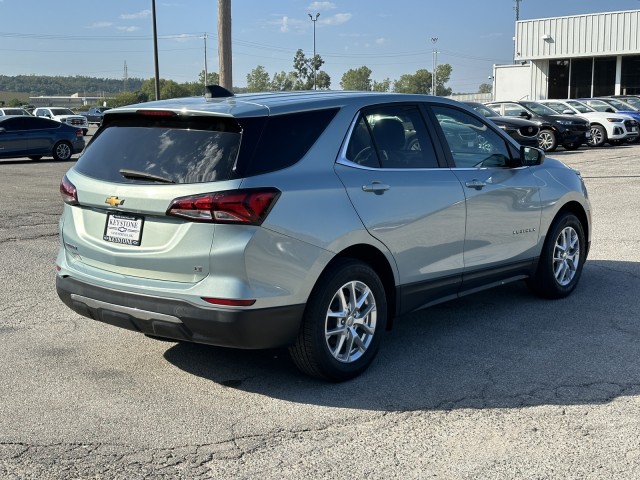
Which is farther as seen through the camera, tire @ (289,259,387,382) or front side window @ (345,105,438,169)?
front side window @ (345,105,438,169)

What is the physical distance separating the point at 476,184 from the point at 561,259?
1.51m

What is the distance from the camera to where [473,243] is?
19.2ft

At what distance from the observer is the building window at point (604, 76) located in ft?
152

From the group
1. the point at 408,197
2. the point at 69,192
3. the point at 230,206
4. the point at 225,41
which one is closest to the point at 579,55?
the point at 225,41

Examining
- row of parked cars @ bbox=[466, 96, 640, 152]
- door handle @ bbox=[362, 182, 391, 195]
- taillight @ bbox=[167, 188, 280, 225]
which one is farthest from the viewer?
row of parked cars @ bbox=[466, 96, 640, 152]

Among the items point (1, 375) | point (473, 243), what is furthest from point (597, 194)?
point (1, 375)

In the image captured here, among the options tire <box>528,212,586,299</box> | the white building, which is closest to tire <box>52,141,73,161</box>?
tire <box>528,212,586,299</box>

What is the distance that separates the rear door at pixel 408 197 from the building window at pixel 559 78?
1823 inches

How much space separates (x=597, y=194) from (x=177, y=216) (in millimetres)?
11596

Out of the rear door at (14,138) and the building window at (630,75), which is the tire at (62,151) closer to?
the rear door at (14,138)

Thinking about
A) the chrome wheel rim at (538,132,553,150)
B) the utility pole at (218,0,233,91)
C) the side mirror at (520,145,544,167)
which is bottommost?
the chrome wheel rim at (538,132,553,150)

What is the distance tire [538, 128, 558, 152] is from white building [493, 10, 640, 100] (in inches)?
894

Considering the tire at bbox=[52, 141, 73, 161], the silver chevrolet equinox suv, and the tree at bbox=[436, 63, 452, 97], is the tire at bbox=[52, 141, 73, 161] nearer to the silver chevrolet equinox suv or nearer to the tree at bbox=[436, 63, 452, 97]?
the silver chevrolet equinox suv

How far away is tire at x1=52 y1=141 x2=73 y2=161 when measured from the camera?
82.3 ft
